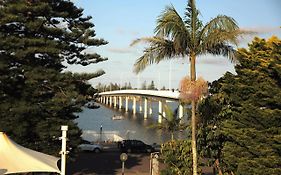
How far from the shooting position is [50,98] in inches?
728

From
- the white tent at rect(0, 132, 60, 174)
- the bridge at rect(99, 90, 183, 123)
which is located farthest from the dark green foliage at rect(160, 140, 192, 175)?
the white tent at rect(0, 132, 60, 174)

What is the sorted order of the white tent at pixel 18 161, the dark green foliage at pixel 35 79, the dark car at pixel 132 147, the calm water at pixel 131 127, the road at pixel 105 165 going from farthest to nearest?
the calm water at pixel 131 127 → the dark car at pixel 132 147 → the road at pixel 105 165 → the dark green foliage at pixel 35 79 → the white tent at pixel 18 161

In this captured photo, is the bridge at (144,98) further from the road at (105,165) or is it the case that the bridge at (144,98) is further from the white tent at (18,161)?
the white tent at (18,161)

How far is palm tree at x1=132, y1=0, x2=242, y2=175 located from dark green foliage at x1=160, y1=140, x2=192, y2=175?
3.11 meters

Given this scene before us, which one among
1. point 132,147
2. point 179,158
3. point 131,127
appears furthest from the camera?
point 131,127

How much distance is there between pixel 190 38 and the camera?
12328 millimetres

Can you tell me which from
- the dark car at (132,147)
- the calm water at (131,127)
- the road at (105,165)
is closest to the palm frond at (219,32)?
the road at (105,165)

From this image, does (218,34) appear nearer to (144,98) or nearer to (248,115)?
(248,115)

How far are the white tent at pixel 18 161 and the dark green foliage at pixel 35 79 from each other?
8.67 metres

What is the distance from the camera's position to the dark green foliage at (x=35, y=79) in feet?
56.3

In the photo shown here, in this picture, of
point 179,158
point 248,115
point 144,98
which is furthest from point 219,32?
point 144,98

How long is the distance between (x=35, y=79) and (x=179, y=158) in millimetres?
6809

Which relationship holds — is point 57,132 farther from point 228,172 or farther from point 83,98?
point 228,172

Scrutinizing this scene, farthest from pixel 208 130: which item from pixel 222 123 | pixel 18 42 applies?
pixel 18 42
